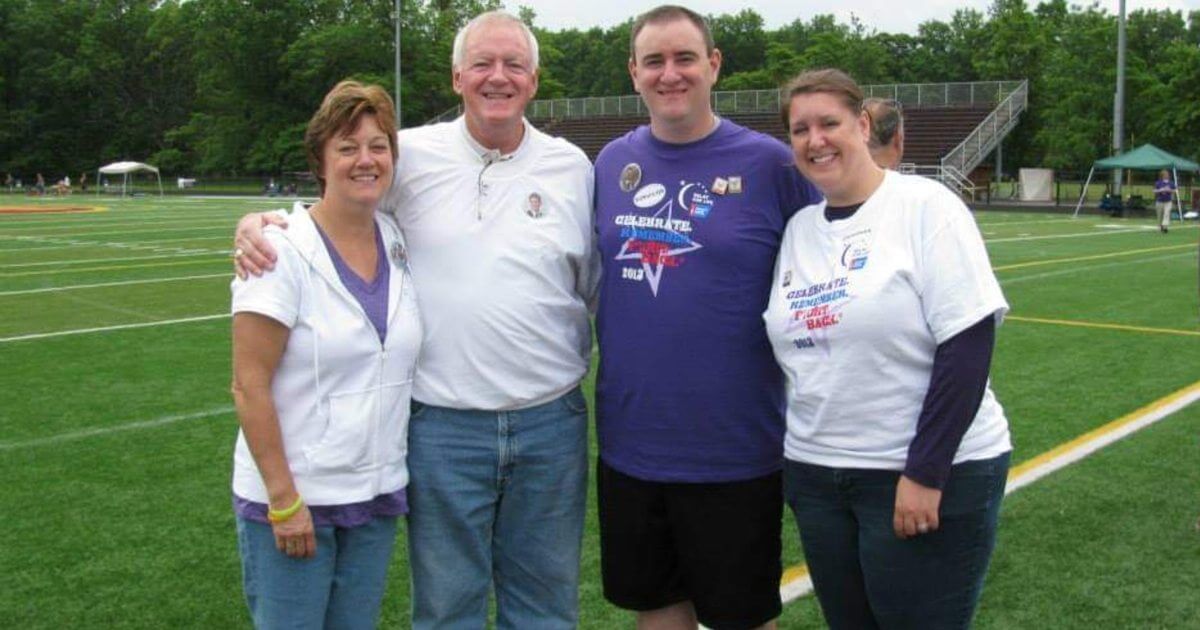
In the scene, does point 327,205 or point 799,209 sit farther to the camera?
point 799,209

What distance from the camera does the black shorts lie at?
124 inches

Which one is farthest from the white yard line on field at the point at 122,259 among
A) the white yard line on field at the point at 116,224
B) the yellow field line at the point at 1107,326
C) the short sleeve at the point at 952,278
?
the short sleeve at the point at 952,278

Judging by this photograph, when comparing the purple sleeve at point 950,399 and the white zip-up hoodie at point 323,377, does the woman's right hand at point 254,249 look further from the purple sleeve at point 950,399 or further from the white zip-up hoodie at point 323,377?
the purple sleeve at point 950,399

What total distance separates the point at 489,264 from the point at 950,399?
1.21m

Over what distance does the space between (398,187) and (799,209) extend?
1.07 metres

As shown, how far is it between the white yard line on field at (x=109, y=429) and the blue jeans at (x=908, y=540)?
5279mm

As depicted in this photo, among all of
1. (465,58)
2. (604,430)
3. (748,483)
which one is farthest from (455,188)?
(748,483)

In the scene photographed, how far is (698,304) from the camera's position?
3.05 meters

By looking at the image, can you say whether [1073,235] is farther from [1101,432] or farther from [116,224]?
[116,224]

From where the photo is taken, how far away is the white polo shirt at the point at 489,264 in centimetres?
307

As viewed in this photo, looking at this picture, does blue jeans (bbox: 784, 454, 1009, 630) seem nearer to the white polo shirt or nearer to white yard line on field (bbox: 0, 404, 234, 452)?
the white polo shirt

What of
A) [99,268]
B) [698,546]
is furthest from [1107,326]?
[99,268]

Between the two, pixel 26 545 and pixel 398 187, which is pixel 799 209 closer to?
pixel 398 187

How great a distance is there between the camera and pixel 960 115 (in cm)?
4731
